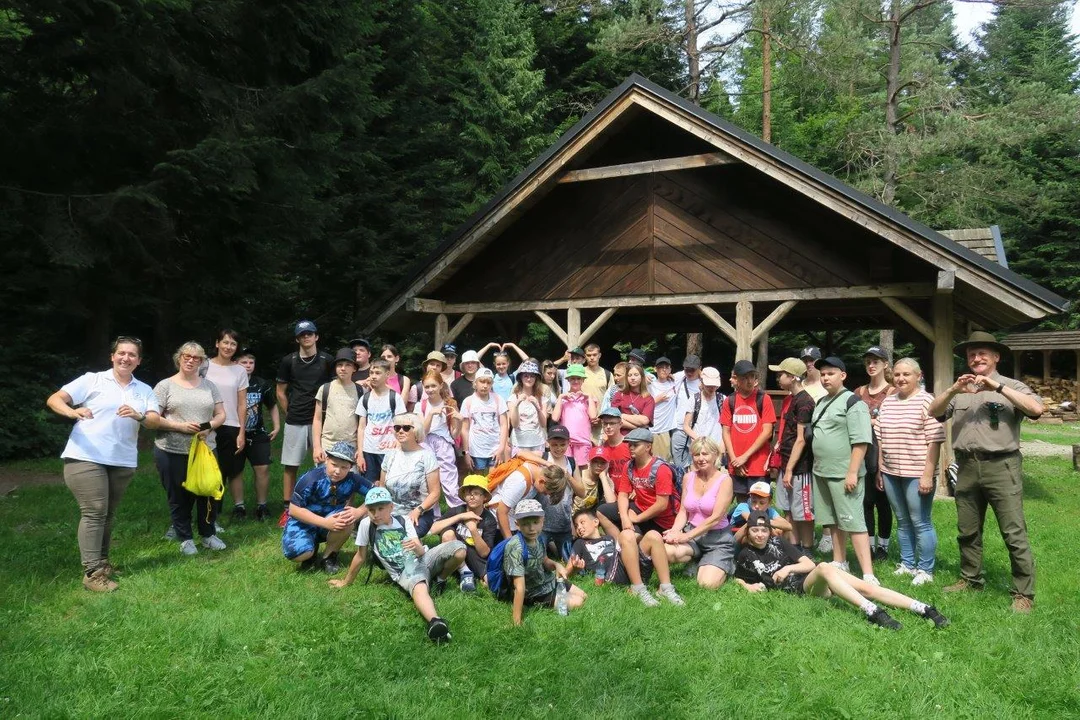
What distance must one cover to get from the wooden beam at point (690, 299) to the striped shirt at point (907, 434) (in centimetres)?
398

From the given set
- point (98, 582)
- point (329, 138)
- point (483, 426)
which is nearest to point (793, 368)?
point (483, 426)

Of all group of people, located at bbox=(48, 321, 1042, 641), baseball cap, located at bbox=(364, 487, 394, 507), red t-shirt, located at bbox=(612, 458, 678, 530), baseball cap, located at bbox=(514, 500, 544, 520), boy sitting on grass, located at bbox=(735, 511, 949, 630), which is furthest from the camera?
red t-shirt, located at bbox=(612, 458, 678, 530)

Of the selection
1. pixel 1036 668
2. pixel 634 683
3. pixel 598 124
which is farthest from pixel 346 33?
pixel 1036 668

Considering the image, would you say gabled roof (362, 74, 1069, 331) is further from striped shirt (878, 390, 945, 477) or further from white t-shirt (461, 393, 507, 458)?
white t-shirt (461, 393, 507, 458)

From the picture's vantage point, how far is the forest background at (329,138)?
413 inches

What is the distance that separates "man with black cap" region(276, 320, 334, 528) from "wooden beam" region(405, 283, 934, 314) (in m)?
4.38

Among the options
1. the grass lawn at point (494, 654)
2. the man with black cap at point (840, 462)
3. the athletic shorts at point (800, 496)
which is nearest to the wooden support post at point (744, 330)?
the athletic shorts at point (800, 496)

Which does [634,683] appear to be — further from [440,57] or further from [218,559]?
[440,57]

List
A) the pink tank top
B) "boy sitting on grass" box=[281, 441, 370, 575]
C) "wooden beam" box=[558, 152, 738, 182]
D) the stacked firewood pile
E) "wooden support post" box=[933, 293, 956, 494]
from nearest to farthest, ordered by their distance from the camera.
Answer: "boy sitting on grass" box=[281, 441, 370, 575]
the pink tank top
"wooden support post" box=[933, 293, 956, 494]
"wooden beam" box=[558, 152, 738, 182]
the stacked firewood pile

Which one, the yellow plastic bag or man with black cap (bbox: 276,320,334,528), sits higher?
man with black cap (bbox: 276,320,334,528)

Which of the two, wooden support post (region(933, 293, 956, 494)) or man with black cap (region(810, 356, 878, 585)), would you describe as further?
wooden support post (region(933, 293, 956, 494))

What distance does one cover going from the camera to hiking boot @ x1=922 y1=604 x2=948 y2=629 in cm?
481

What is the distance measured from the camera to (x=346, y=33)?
12609mm

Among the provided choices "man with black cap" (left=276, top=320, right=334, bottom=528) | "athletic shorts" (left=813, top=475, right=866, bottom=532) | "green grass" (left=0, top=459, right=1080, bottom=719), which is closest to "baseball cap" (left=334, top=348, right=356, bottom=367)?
"man with black cap" (left=276, top=320, right=334, bottom=528)
